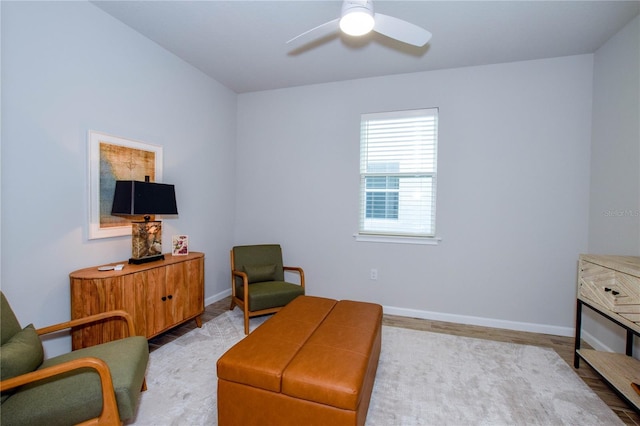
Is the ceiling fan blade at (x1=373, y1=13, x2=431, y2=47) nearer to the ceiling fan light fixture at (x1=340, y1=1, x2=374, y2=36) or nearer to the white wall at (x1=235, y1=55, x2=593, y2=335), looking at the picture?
the ceiling fan light fixture at (x1=340, y1=1, x2=374, y2=36)

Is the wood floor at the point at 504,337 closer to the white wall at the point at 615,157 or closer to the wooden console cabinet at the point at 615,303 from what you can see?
the wooden console cabinet at the point at 615,303

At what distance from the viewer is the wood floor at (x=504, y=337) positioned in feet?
6.59

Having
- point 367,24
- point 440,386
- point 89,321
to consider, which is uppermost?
point 367,24

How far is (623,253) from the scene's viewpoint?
2.39m

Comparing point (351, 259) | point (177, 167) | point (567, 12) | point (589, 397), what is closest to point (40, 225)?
point (177, 167)

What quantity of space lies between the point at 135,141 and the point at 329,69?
7.39 feet

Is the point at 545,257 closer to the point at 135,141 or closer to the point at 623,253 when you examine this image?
the point at 623,253

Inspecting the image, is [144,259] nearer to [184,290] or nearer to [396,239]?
[184,290]

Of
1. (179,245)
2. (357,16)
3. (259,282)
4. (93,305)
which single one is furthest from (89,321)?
(357,16)

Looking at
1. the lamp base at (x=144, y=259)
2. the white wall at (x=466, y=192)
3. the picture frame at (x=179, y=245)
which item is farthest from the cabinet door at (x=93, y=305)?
the white wall at (x=466, y=192)

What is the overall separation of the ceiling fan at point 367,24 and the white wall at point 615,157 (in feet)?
6.28

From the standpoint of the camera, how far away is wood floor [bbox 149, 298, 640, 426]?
201cm

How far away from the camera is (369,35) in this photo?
105 inches

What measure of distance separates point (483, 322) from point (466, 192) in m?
A: 1.50
